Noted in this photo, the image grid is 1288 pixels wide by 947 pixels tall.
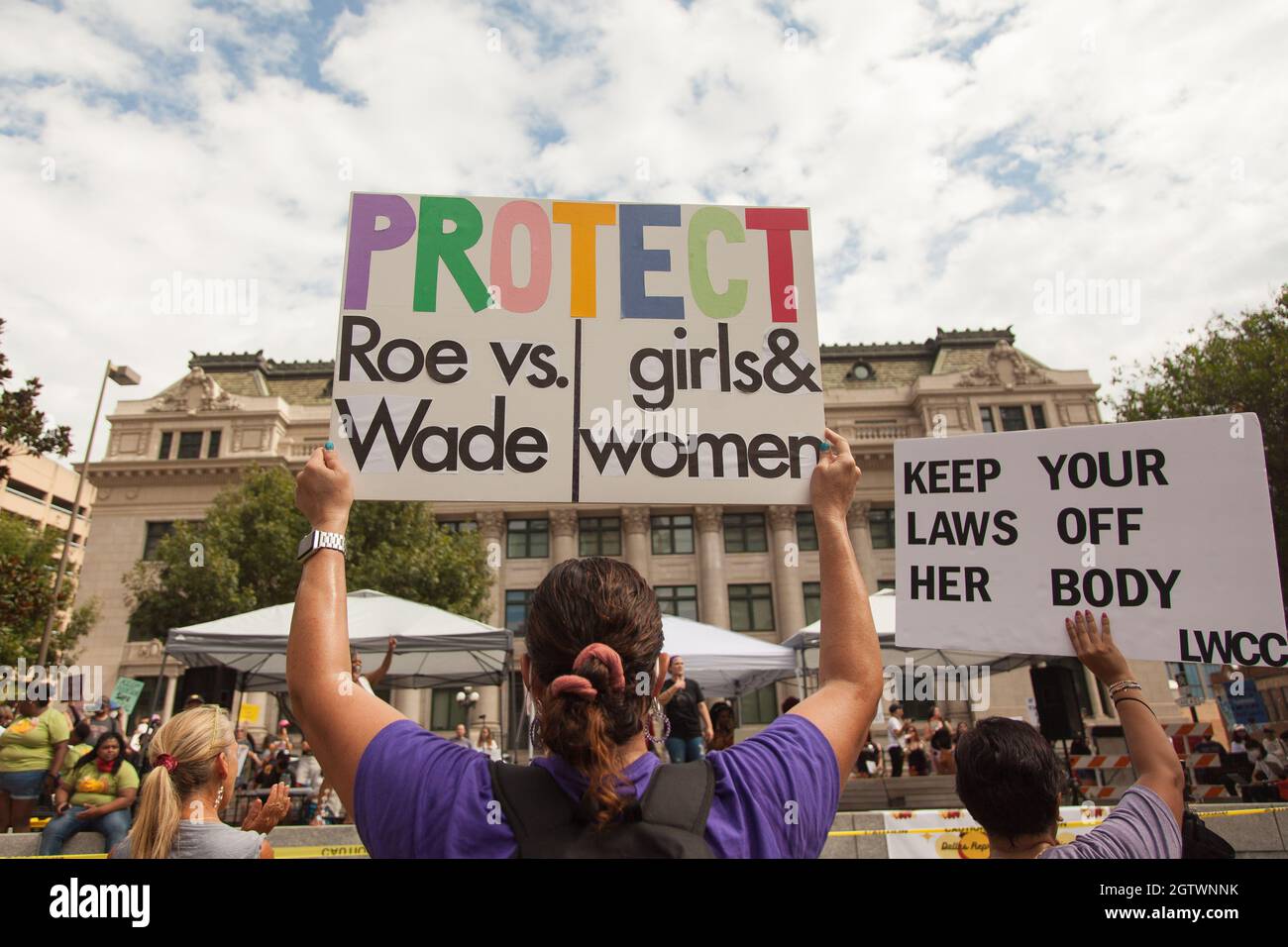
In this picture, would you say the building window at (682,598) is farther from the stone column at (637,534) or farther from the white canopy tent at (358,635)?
the white canopy tent at (358,635)

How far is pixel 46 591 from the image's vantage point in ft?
50.6

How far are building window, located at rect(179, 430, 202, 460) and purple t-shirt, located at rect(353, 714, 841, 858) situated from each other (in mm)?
50827

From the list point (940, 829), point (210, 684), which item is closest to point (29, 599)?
point (210, 684)

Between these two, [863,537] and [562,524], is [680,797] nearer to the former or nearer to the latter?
[562,524]

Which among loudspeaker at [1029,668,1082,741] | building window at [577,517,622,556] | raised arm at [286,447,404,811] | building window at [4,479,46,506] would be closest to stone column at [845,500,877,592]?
building window at [577,517,622,556]

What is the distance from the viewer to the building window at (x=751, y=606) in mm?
45562

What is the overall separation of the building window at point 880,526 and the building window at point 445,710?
78.8 feet

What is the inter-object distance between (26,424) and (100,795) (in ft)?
36.6

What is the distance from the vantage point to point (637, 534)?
46.5 meters

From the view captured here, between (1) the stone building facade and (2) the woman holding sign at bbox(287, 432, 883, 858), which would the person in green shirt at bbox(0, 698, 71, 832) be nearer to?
(2) the woman holding sign at bbox(287, 432, 883, 858)

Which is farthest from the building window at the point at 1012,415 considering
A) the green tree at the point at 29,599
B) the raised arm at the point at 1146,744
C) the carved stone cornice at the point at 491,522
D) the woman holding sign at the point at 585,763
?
the woman holding sign at the point at 585,763

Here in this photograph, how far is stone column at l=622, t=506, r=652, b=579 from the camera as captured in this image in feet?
151
